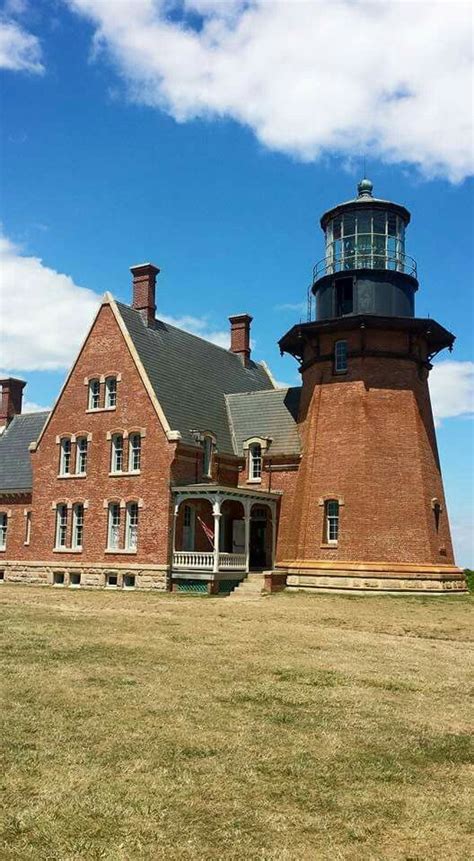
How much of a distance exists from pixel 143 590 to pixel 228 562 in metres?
3.49

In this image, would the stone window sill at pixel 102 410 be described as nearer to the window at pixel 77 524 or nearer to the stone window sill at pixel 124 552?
the window at pixel 77 524

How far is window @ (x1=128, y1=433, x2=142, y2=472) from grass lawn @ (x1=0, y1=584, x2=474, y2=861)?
1572cm

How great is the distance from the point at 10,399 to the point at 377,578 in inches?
954

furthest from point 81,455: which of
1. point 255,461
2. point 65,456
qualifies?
point 255,461

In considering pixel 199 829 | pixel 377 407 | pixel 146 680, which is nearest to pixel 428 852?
pixel 199 829

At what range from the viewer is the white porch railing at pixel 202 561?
28.5 meters

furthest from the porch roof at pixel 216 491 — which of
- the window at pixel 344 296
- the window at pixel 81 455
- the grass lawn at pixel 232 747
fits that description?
the grass lawn at pixel 232 747

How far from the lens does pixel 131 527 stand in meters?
30.9

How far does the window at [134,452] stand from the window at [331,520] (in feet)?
25.8

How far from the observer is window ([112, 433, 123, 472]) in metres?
31.8

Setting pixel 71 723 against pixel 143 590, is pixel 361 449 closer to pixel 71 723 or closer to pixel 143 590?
pixel 143 590

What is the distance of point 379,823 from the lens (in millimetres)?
5910

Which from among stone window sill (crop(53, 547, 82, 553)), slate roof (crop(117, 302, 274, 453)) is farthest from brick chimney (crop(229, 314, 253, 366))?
stone window sill (crop(53, 547, 82, 553))

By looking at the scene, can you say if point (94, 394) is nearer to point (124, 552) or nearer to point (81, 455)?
point (81, 455)
